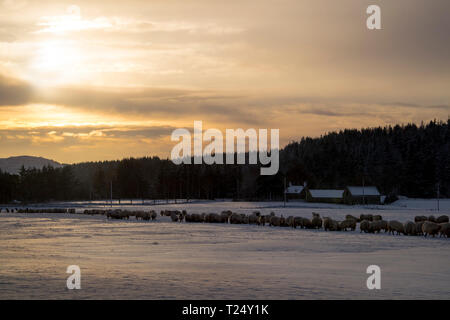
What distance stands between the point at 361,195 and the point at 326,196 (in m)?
8.34

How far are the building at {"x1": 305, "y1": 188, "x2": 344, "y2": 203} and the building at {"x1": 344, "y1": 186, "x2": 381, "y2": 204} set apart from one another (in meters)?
2.43

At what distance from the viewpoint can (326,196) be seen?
118m

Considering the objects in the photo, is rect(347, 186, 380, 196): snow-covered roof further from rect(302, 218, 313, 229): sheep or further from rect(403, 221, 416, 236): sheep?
rect(403, 221, 416, 236): sheep

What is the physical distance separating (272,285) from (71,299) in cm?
557

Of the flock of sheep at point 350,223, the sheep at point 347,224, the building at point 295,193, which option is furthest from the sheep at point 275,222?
the building at point 295,193

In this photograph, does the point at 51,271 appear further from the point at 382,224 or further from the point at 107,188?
the point at 107,188

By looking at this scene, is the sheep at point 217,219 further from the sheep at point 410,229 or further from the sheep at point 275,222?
the sheep at point 410,229

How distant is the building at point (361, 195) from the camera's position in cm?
11209

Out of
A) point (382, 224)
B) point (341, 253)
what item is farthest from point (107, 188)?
point (341, 253)

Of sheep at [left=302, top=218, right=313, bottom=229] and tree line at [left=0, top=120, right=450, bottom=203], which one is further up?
tree line at [left=0, top=120, right=450, bottom=203]

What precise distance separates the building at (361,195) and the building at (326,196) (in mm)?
2427

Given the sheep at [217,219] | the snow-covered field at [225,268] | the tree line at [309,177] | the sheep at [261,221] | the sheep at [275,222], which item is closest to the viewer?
the snow-covered field at [225,268]

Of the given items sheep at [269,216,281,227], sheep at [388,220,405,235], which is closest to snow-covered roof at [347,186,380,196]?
sheep at [269,216,281,227]

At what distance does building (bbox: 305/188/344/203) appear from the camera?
381 ft
